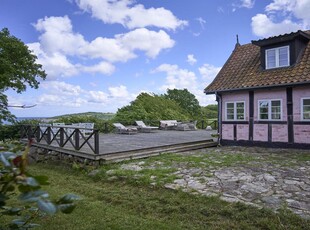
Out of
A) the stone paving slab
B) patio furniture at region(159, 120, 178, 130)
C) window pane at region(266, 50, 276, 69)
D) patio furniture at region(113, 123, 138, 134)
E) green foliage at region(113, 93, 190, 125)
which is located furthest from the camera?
green foliage at region(113, 93, 190, 125)

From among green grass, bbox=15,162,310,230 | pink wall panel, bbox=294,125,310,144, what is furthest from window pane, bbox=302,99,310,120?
green grass, bbox=15,162,310,230

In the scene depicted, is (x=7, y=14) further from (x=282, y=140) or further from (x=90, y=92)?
(x=90, y=92)

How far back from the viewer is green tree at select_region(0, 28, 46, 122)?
1241cm

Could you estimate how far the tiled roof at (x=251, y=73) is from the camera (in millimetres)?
11305

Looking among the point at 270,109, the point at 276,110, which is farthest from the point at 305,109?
the point at 270,109

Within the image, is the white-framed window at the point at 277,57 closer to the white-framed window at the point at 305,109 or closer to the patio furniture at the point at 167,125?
the white-framed window at the point at 305,109

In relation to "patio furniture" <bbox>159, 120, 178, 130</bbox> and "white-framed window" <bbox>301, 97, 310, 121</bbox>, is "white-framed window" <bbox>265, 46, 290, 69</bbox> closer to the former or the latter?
"white-framed window" <bbox>301, 97, 310, 121</bbox>

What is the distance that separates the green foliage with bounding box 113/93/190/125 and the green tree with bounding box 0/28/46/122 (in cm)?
867

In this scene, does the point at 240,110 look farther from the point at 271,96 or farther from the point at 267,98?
the point at 271,96

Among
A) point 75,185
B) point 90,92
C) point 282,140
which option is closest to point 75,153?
point 75,185

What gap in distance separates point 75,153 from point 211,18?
1056cm

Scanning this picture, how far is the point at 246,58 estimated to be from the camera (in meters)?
14.3

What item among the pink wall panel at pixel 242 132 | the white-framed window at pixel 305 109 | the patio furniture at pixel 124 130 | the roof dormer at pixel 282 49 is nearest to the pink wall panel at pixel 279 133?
the white-framed window at pixel 305 109

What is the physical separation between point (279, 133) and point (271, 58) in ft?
11.4
